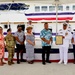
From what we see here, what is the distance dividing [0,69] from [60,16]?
17.8ft

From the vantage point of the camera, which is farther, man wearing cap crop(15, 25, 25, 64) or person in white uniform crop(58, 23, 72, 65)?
man wearing cap crop(15, 25, 25, 64)

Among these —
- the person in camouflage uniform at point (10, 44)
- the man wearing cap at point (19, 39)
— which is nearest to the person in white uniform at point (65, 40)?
the man wearing cap at point (19, 39)

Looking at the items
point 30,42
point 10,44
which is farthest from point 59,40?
point 10,44

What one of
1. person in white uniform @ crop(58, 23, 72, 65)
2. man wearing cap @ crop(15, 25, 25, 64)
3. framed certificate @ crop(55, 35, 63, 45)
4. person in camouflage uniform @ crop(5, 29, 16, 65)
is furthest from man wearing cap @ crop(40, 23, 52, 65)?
person in camouflage uniform @ crop(5, 29, 16, 65)

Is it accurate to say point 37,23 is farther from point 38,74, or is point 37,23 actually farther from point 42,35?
point 38,74

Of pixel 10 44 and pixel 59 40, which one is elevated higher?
pixel 59 40

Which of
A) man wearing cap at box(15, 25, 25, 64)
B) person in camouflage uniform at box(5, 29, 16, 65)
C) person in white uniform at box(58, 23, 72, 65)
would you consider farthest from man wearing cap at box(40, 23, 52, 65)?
person in camouflage uniform at box(5, 29, 16, 65)

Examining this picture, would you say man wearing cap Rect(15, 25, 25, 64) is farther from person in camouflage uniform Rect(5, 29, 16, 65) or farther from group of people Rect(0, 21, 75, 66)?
person in camouflage uniform Rect(5, 29, 16, 65)

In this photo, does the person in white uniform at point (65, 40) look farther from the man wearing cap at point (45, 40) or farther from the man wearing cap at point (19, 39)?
the man wearing cap at point (19, 39)

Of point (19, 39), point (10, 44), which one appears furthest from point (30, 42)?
point (10, 44)

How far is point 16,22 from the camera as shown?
14.3 m

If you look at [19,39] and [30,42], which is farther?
[19,39]

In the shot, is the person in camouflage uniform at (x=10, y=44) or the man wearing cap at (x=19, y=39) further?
the man wearing cap at (x=19, y=39)

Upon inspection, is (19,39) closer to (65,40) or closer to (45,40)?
(45,40)
